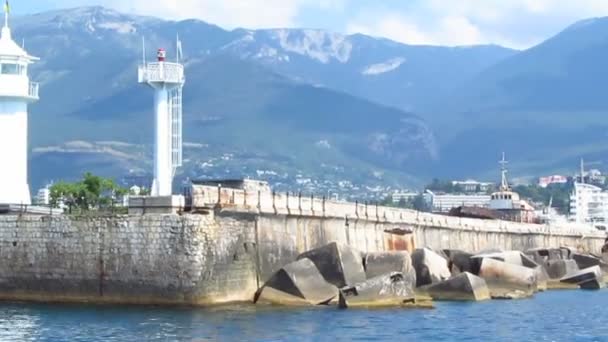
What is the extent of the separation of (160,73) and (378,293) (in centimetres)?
2708

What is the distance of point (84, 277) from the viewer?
4616 centimetres

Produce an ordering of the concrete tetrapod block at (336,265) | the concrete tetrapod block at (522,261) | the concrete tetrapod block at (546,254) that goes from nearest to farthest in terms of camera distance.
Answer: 1. the concrete tetrapod block at (336,265)
2. the concrete tetrapod block at (522,261)
3. the concrete tetrapod block at (546,254)

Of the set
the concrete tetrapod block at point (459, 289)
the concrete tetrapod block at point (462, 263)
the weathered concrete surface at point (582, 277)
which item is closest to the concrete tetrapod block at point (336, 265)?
the concrete tetrapod block at point (459, 289)

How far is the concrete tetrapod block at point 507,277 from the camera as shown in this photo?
57844mm

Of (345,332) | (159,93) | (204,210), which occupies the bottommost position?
(345,332)

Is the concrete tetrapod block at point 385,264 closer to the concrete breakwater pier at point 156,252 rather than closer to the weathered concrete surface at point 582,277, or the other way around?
the concrete breakwater pier at point 156,252

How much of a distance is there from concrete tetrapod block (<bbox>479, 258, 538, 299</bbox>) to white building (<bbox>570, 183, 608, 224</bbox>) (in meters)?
121

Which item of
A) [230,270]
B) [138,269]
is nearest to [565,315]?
[230,270]

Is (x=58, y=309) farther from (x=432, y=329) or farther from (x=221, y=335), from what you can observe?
(x=432, y=329)

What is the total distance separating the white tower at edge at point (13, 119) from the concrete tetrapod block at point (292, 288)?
715 inches

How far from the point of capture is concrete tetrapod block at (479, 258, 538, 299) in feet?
190

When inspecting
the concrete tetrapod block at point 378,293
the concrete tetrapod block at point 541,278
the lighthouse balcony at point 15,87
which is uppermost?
the lighthouse balcony at point 15,87

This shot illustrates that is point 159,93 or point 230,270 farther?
point 159,93

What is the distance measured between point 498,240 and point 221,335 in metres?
51.0
